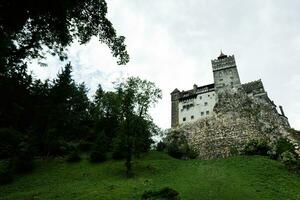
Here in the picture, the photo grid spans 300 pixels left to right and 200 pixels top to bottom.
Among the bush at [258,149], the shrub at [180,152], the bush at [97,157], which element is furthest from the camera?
the shrub at [180,152]

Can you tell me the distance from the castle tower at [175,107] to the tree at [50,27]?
5957cm

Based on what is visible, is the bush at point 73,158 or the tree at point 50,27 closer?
the tree at point 50,27

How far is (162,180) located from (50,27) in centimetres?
2372

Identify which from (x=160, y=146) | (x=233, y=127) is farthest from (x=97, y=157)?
(x=233, y=127)

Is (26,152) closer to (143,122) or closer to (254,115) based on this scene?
(143,122)

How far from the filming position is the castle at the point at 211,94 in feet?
246

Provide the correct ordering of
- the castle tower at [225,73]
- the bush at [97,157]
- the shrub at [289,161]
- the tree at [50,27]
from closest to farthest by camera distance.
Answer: the tree at [50,27] < the shrub at [289,161] < the bush at [97,157] < the castle tower at [225,73]

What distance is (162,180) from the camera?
33844mm

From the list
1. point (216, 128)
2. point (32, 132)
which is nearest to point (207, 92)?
point (216, 128)

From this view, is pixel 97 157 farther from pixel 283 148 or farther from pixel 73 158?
pixel 283 148

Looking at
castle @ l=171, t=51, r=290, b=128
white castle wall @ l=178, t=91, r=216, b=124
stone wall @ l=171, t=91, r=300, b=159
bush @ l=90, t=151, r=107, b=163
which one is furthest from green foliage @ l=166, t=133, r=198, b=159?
bush @ l=90, t=151, r=107, b=163

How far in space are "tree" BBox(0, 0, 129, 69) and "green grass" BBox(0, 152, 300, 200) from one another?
1473 centimetres

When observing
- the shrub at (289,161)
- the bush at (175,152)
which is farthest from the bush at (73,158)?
the shrub at (289,161)

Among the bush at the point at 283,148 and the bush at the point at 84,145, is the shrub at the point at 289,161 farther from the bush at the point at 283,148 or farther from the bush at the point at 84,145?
the bush at the point at 84,145
